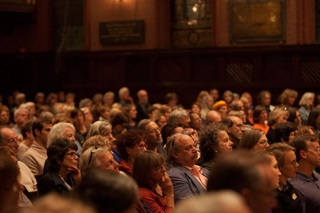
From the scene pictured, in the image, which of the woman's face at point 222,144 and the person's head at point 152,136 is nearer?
the woman's face at point 222,144

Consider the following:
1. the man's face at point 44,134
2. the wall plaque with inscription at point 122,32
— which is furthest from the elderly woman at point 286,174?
the wall plaque with inscription at point 122,32

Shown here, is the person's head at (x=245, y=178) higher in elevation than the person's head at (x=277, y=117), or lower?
higher

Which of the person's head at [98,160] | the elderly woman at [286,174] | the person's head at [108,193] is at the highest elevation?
the person's head at [108,193]

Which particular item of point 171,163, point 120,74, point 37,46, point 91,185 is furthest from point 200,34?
point 91,185

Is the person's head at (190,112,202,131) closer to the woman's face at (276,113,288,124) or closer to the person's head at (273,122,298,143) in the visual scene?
the woman's face at (276,113,288,124)

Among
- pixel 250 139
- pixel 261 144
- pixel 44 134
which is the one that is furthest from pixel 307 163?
pixel 44 134

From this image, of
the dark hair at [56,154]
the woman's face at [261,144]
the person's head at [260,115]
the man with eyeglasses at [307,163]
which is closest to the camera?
the dark hair at [56,154]

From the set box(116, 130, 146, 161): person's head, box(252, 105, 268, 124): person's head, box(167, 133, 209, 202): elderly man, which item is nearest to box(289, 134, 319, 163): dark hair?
box(167, 133, 209, 202): elderly man

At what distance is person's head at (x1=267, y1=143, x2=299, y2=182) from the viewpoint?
5660 millimetres

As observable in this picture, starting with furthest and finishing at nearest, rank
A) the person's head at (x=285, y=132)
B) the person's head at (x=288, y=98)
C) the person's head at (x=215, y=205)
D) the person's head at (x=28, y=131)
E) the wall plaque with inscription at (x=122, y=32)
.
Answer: the wall plaque with inscription at (x=122, y=32), the person's head at (x=288, y=98), the person's head at (x=28, y=131), the person's head at (x=285, y=132), the person's head at (x=215, y=205)

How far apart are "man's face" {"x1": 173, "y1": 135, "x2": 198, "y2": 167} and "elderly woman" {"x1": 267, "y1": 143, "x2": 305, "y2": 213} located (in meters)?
0.65

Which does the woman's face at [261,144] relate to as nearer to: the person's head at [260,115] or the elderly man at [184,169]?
the elderly man at [184,169]

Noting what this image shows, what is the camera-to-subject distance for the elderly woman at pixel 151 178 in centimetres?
523

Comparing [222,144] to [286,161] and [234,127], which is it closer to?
[286,161]
